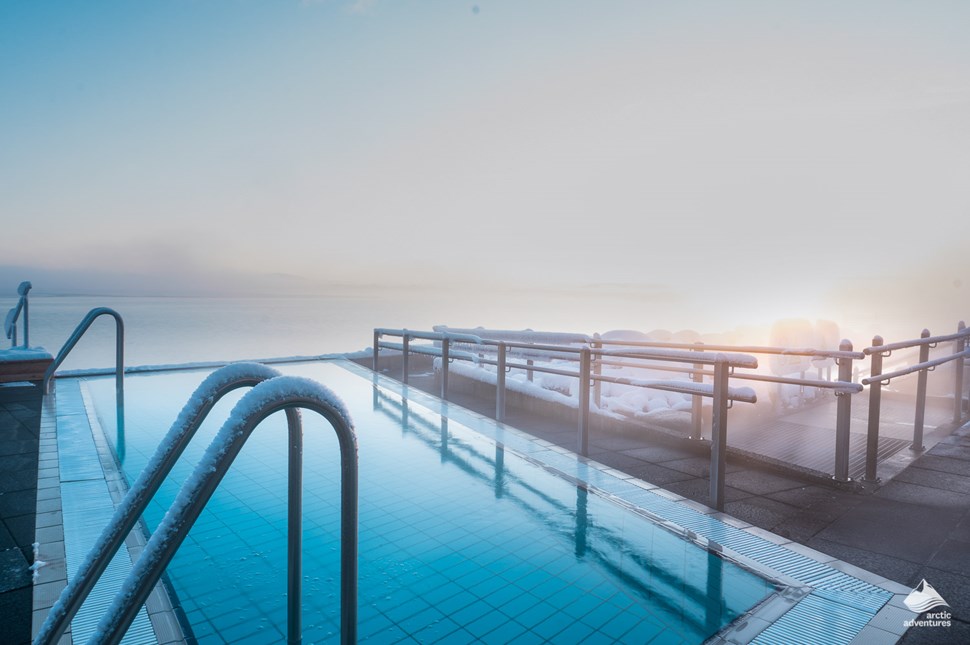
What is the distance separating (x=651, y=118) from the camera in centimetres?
1005

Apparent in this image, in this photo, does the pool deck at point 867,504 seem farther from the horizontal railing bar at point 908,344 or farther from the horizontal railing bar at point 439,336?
the horizontal railing bar at point 439,336

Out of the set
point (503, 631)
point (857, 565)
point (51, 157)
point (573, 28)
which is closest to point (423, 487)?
point (503, 631)

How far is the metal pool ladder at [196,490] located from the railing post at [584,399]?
2.84 meters

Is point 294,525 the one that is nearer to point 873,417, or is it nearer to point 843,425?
point 843,425

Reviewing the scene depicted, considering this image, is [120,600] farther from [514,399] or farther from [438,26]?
[438,26]

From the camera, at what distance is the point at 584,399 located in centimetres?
425

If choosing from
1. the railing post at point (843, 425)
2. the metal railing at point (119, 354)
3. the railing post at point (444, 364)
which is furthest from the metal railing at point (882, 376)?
the metal railing at point (119, 354)

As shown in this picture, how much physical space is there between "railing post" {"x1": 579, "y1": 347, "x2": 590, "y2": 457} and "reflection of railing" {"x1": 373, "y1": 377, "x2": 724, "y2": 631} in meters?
0.67

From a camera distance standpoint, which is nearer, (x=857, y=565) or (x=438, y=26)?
(x=857, y=565)

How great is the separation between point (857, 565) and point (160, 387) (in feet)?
26.9

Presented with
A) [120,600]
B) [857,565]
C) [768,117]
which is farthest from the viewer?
[768,117]

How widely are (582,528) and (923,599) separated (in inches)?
61.1

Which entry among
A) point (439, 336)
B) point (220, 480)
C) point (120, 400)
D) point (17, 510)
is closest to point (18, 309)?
point (120, 400)

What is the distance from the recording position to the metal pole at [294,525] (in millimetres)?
1686
